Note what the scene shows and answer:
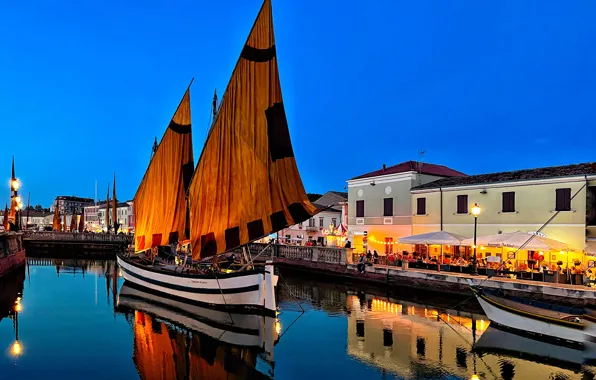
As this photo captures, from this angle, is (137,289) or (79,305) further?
(137,289)

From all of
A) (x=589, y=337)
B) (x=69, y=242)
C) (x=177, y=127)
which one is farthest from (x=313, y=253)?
(x=69, y=242)

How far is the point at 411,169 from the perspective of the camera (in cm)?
3550

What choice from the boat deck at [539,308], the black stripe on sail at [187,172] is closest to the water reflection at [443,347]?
the boat deck at [539,308]

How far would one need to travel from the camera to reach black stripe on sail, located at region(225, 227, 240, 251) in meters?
21.2

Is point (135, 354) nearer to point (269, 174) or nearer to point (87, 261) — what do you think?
point (269, 174)

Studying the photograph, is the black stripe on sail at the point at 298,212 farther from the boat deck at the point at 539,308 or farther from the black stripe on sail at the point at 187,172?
the black stripe on sail at the point at 187,172

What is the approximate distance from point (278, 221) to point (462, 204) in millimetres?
16135

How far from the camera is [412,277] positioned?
28547 millimetres

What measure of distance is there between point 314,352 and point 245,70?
13051mm

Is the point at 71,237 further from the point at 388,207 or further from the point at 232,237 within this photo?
the point at 232,237

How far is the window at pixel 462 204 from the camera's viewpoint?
3130cm

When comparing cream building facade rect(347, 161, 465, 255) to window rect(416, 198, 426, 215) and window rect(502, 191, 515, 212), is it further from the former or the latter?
window rect(502, 191, 515, 212)

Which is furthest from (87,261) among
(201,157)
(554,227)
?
(554,227)

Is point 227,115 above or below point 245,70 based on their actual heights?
below
